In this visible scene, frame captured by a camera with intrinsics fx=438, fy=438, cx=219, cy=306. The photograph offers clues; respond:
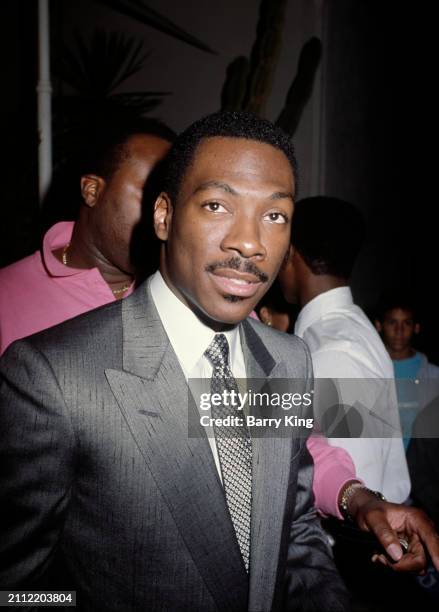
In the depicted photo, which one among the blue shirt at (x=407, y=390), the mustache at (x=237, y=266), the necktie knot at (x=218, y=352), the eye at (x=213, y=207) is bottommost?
the blue shirt at (x=407, y=390)

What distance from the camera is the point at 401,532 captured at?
1.20m

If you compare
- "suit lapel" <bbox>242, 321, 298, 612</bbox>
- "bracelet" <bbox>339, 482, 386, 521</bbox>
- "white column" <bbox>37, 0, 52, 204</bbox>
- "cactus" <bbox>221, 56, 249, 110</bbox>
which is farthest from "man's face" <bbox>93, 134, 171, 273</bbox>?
"cactus" <bbox>221, 56, 249, 110</bbox>

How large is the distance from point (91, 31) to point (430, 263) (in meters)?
7.66

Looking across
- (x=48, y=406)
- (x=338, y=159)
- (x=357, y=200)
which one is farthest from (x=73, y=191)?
(x=357, y=200)

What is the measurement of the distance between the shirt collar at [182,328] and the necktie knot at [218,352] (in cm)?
2

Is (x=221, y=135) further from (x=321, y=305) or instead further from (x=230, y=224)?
(x=321, y=305)

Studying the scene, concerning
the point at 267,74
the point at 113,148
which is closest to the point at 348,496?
the point at 113,148

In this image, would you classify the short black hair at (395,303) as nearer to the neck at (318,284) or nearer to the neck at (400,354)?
the neck at (400,354)

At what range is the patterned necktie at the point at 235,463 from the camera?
1160 millimetres

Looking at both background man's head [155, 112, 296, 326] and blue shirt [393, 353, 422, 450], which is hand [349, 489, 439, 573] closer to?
background man's head [155, 112, 296, 326]

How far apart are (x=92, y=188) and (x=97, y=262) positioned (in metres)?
0.31

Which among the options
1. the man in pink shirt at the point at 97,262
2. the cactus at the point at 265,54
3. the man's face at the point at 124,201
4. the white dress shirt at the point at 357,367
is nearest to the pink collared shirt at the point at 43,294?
the man in pink shirt at the point at 97,262

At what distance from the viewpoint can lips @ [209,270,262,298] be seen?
3.55 ft

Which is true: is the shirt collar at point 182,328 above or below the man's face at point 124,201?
below
